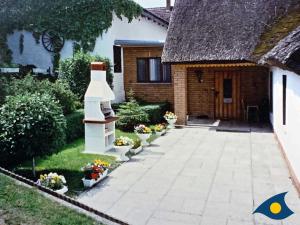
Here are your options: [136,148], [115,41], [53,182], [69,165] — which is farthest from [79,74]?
[53,182]

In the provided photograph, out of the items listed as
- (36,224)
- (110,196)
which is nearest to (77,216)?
(36,224)

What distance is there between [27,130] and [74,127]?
4514 mm

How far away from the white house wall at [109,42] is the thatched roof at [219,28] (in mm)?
3754

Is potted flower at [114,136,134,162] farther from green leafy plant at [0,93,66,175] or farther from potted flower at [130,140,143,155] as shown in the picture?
green leafy plant at [0,93,66,175]

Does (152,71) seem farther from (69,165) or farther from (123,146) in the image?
(69,165)

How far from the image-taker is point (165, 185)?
7.64 metres

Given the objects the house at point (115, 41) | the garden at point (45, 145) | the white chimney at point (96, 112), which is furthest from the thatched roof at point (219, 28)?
the white chimney at point (96, 112)

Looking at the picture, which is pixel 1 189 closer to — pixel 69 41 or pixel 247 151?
pixel 247 151

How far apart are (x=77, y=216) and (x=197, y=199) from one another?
8.55 ft

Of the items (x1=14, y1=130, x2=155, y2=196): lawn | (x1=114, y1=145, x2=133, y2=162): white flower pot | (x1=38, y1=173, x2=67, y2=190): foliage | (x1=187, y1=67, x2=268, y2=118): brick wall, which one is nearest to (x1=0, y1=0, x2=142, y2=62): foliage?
(x1=187, y1=67, x2=268, y2=118): brick wall

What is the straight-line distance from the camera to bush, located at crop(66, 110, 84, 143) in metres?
11.5

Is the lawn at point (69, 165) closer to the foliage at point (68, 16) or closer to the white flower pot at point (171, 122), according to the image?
the white flower pot at point (171, 122)

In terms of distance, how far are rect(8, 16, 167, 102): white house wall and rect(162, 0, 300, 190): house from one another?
11.1 feet

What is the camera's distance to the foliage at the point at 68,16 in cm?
1809
